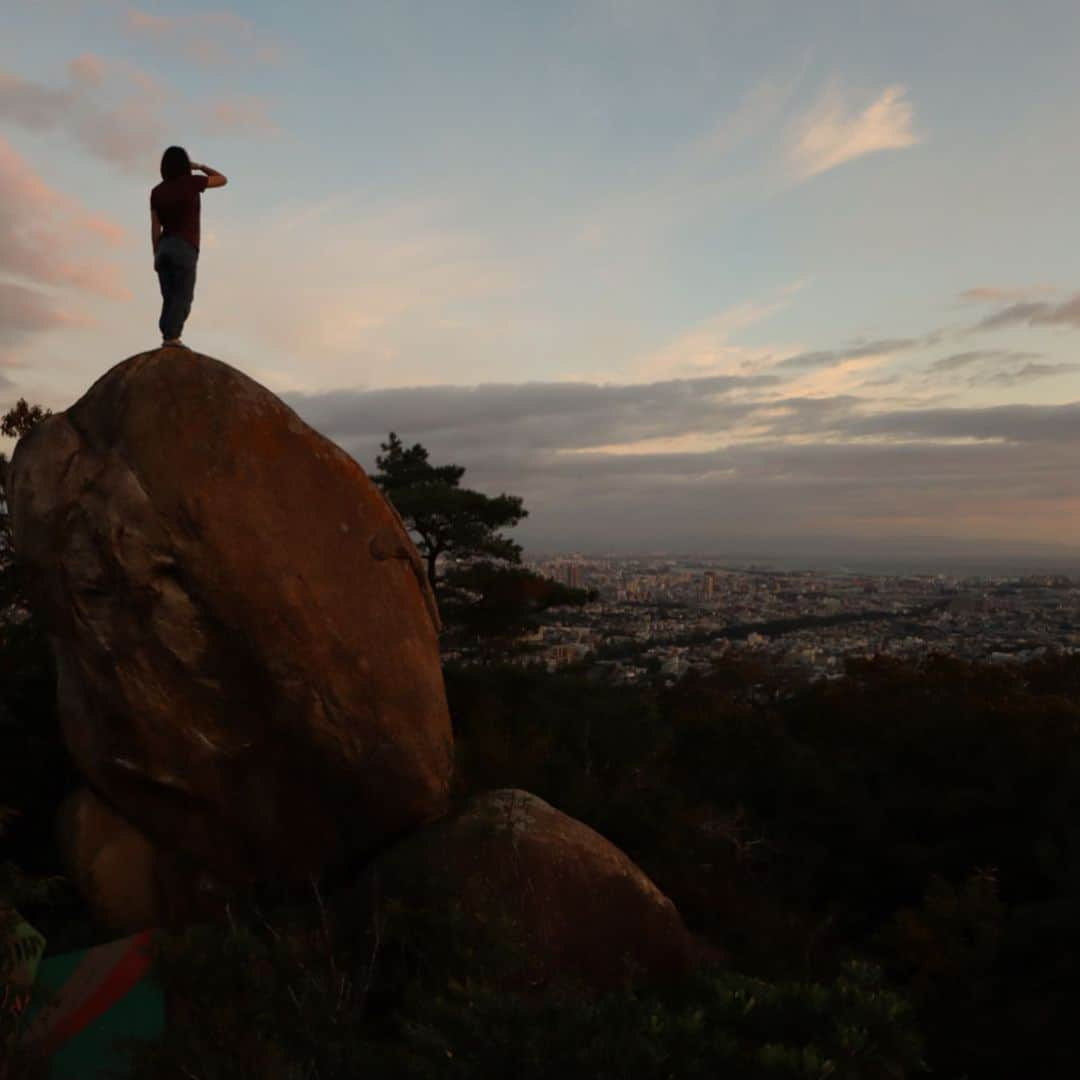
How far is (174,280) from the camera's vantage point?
7586mm

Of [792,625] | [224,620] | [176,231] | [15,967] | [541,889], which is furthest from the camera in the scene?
[792,625]

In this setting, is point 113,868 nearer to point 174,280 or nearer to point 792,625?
point 174,280

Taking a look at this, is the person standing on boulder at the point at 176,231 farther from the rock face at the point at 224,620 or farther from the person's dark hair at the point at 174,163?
the rock face at the point at 224,620

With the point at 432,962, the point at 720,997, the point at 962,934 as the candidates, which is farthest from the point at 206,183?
the point at 962,934

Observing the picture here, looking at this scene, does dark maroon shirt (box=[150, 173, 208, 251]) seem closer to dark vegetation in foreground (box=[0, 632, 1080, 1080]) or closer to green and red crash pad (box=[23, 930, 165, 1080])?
dark vegetation in foreground (box=[0, 632, 1080, 1080])

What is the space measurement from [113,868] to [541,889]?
4497mm

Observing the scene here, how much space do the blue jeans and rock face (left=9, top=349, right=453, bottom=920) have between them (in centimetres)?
65

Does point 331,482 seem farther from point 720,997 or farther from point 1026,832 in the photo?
point 1026,832

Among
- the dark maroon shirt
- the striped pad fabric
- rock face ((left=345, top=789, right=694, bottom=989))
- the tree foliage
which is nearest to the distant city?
the tree foliage

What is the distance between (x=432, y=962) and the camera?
5816 mm

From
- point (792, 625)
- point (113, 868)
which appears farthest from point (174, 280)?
point (792, 625)

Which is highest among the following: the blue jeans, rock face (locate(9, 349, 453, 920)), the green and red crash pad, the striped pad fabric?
the blue jeans

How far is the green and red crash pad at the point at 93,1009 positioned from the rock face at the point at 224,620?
4.14ft

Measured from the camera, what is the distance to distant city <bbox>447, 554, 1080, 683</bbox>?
32688mm
